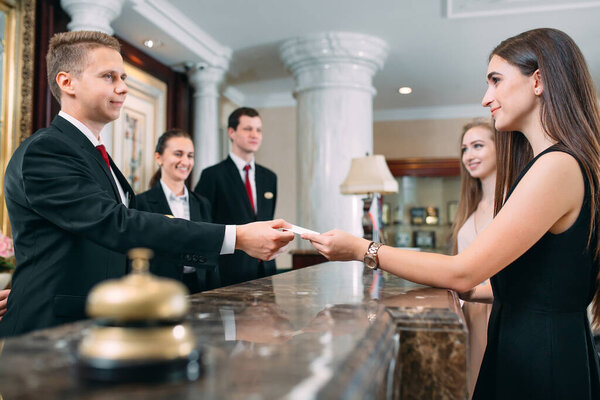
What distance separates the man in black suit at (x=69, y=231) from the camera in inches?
61.7

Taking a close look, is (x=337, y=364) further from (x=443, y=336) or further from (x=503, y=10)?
(x=503, y=10)

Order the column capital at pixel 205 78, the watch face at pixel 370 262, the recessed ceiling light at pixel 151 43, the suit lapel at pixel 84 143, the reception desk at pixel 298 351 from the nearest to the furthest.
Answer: the reception desk at pixel 298 351 < the watch face at pixel 370 262 < the suit lapel at pixel 84 143 < the recessed ceiling light at pixel 151 43 < the column capital at pixel 205 78

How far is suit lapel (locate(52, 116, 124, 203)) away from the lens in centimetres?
175

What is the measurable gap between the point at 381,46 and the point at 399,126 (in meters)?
3.53

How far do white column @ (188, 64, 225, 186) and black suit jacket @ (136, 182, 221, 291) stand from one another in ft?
9.47

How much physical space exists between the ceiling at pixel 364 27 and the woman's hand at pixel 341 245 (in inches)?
154

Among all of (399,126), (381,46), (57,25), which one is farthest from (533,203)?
(399,126)

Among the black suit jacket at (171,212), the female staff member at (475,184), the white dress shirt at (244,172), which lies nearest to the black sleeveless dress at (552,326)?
the female staff member at (475,184)

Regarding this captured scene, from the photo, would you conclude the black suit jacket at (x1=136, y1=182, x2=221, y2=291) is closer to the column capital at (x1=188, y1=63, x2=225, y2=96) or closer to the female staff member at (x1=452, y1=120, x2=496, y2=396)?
the female staff member at (x1=452, y1=120, x2=496, y2=396)

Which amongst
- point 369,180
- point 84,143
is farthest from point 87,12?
point 84,143

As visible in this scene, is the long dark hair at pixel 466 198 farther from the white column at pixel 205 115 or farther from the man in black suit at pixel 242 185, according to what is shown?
the white column at pixel 205 115

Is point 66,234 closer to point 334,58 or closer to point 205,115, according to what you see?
point 334,58

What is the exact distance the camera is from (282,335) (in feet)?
2.75

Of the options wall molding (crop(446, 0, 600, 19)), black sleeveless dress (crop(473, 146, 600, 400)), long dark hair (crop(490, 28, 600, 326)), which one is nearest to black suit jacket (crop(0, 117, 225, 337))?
black sleeveless dress (crop(473, 146, 600, 400))
